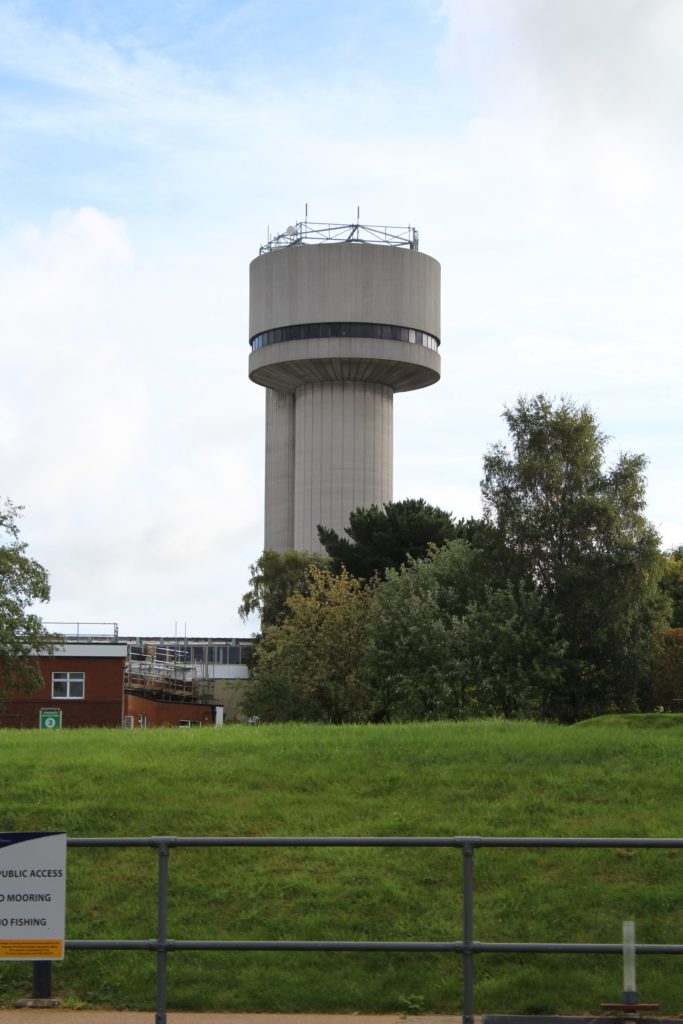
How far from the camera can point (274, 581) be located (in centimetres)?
10412

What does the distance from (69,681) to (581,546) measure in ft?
94.3

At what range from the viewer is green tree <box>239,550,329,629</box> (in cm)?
10119

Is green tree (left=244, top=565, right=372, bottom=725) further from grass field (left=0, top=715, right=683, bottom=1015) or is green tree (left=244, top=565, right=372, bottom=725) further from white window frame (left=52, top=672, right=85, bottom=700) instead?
grass field (left=0, top=715, right=683, bottom=1015)

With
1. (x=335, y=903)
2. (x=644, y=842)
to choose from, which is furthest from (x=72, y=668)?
(x=644, y=842)

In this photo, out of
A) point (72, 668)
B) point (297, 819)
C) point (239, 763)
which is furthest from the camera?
point (72, 668)

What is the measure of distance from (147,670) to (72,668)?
762 inches

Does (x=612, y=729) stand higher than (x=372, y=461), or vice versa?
(x=372, y=461)

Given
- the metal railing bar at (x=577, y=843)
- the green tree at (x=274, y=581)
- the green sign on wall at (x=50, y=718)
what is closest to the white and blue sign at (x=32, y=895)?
the metal railing bar at (x=577, y=843)

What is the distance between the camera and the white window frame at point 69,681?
2945 inches

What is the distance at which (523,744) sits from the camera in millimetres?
22203

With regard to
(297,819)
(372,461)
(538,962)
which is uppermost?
(372,461)

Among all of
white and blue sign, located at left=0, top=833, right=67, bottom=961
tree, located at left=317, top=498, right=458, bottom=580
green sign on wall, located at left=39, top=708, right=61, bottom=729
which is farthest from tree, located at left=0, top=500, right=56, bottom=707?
white and blue sign, located at left=0, top=833, right=67, bottom=961

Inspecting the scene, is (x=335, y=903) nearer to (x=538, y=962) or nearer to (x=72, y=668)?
(x=538, y=962)

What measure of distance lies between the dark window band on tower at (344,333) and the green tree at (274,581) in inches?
720
